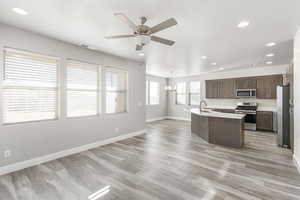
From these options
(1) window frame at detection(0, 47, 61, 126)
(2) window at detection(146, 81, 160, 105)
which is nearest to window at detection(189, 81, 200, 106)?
(2) window at detection(146, 81, 160, 105)

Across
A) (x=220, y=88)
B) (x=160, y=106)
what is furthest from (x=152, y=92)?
(x=220, y=88)

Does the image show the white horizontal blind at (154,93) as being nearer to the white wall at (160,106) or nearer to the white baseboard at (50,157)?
the white wall at (160,106)

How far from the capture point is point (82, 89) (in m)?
4.02

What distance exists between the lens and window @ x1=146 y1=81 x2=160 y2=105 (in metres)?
8.41

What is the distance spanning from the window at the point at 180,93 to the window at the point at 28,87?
7.13 m

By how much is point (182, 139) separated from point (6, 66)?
489 cm

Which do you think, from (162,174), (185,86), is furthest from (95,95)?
(185,86)

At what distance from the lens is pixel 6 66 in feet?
9.20

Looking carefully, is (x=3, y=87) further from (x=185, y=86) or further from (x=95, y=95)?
(x=185, y=86)

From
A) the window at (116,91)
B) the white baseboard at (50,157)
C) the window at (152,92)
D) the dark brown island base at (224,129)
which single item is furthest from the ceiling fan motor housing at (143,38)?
the window at (152,92)

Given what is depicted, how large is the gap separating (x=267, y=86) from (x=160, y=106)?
5.43 metres

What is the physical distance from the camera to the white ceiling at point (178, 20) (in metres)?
2.07

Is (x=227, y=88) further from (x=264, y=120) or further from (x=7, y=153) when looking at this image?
(x=7, y=153)

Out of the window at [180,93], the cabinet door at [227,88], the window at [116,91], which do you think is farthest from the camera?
the window at [180,93]
